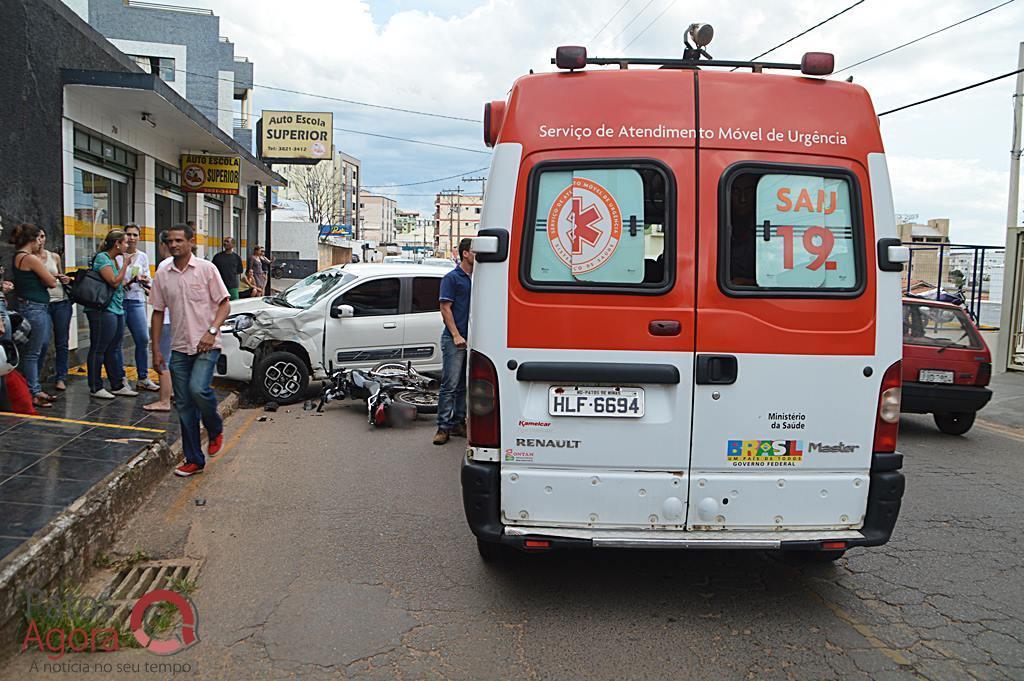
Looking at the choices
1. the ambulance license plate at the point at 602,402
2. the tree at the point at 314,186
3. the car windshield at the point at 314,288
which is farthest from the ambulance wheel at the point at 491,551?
the tree at the point at 314,186

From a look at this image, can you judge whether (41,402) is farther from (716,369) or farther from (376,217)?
(376,217)

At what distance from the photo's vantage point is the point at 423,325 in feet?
37.0

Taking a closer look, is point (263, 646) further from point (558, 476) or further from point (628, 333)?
point (628, 333)

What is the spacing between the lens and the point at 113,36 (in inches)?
1054

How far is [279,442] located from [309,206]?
70.8 metres

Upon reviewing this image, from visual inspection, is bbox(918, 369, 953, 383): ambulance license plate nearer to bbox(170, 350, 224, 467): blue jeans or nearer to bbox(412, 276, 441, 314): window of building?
bbox(412, 276, 441, 314): window of building

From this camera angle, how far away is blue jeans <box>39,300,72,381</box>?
880cm

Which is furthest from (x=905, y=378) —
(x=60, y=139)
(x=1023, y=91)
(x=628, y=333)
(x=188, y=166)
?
(x=188, y=166)

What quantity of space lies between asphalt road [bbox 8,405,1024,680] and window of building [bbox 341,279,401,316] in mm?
4130

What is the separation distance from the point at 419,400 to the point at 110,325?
11.1 ft

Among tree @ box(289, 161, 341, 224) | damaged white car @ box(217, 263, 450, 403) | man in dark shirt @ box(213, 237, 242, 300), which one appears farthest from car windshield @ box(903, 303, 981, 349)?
tree @ box(289, 161, 341, 224)

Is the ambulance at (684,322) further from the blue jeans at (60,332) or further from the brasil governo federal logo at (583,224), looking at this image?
the blue jeans at (60,332)

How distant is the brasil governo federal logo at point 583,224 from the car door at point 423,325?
23.1 feet

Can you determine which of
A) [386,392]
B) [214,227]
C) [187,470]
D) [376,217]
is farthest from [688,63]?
[376,217]
